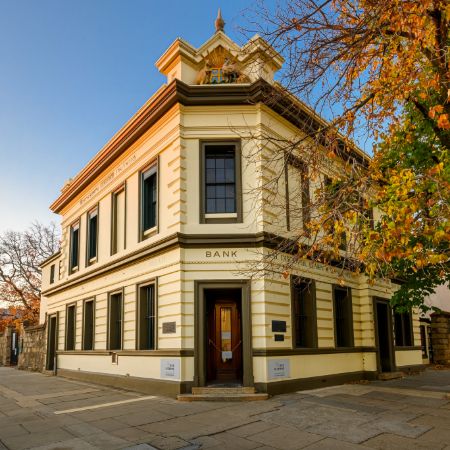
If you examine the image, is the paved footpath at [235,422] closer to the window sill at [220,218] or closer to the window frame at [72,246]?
the window sill at [220,218]

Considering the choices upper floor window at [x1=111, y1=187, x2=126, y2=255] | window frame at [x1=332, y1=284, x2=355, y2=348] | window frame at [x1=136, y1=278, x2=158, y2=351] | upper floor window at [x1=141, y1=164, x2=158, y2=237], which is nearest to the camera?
window frame at [x1=136, y1=278, x2=158, y2=351]

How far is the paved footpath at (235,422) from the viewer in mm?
7301

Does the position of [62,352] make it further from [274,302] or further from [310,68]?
[310,68]

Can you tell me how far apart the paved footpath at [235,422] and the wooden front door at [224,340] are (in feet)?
5.41

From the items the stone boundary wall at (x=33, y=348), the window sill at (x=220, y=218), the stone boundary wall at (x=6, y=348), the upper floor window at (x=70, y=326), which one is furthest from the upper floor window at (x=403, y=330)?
the stone boundary wall at (x=6, y=348)

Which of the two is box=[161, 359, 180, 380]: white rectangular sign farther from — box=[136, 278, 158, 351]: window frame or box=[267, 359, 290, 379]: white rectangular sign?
box=[267, 359, 290, 379]: white rectangular sign

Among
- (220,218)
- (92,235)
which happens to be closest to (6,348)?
(92,235)

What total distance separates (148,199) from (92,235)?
217 inches

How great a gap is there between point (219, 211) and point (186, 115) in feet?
9.65

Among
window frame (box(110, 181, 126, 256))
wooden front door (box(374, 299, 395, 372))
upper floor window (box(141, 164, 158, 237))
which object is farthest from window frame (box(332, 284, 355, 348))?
window frame (box(110, 181, 126, 256))

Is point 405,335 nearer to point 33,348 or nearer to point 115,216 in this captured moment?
point 115,216

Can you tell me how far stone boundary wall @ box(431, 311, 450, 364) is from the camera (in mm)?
22891

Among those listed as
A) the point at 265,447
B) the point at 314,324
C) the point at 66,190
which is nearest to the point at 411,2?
the point at 265,447

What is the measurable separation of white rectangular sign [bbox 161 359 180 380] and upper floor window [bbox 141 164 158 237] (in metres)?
4.17
